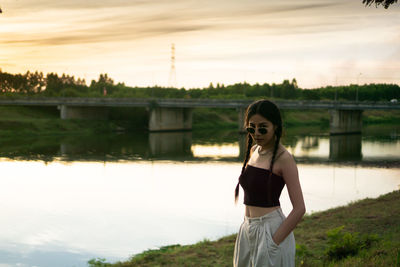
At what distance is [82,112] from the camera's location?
98812 mm

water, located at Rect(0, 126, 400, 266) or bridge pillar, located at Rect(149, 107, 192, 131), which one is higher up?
bridge pillar, located at Rect(149, 107, 192, 131)

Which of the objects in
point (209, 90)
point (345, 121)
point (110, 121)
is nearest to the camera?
point (345, 121)

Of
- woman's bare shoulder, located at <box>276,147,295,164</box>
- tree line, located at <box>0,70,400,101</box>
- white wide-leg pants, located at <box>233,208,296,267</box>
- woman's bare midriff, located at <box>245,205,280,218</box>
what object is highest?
tree line, located at <box>0,70,400,101</box>

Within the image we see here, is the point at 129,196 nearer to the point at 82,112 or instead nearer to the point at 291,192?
the point at 291,192

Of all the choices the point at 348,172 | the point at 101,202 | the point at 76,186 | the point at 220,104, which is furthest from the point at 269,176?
the point at 220,104

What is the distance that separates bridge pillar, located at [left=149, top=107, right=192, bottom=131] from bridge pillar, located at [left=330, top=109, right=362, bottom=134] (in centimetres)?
3050

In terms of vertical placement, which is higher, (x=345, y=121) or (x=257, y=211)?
(x=257, y=211)

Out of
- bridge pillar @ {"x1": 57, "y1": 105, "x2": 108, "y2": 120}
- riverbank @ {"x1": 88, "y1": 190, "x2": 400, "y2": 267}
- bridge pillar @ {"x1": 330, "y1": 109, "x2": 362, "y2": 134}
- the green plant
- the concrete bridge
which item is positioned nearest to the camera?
riverbank @ {"x1": 88, "y1": 190, "x2": 400, "y2": 267}

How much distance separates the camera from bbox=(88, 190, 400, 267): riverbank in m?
9.20

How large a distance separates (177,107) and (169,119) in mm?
3095

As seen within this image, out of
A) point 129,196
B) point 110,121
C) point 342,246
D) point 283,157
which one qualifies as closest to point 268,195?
point 283,157

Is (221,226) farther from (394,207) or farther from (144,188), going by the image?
(144,188)

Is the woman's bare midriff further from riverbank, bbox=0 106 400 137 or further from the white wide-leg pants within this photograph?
riverbank, bbox=0 106 400 137

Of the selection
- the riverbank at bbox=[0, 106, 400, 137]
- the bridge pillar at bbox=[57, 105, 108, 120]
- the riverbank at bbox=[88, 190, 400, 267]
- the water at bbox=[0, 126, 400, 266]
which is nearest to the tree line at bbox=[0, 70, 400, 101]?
the riverbank at bbox=[0, 106, 400, 137]
